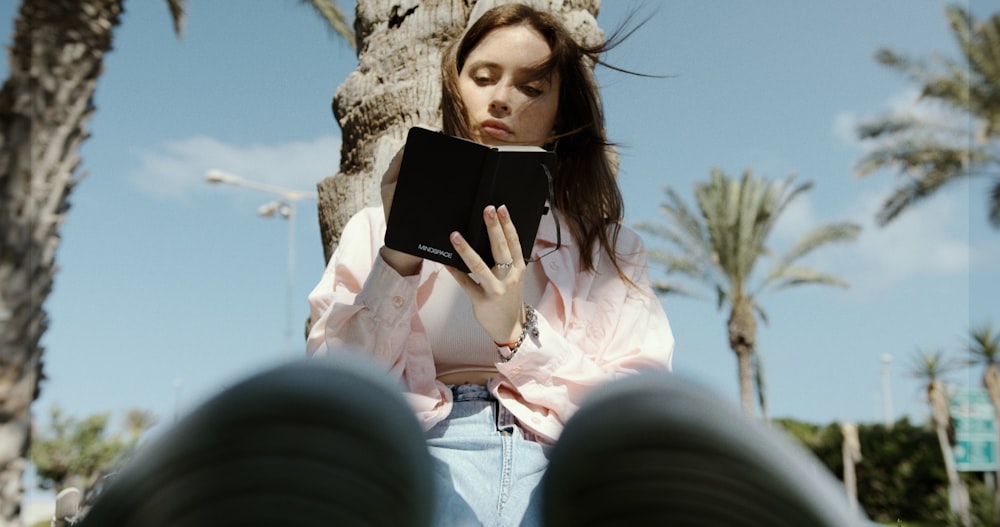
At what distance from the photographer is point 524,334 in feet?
5.81

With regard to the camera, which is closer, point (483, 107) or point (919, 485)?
point (483, 107)

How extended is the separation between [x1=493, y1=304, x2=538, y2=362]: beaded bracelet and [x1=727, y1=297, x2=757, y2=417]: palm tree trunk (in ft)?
60.5

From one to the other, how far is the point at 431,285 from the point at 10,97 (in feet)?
18.4

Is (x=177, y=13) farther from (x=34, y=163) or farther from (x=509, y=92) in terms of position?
(x=509, y=92)

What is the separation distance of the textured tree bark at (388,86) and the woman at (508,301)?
825mm

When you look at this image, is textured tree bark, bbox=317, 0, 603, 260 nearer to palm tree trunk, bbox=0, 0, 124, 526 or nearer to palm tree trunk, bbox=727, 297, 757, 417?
palm tree trunk, bbox=0, 0, 124, 526

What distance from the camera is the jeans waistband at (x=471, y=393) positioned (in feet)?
5.85

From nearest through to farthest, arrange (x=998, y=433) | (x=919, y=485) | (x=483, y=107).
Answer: (x=483, y=107) → (x=998, y=433) → (x=919, y=485)

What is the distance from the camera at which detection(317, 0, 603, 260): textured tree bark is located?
3223 millimetres

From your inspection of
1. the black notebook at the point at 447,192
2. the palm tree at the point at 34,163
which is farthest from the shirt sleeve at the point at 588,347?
the palm tree at the point at 34,163

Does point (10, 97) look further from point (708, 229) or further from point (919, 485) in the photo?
point (919, 485)

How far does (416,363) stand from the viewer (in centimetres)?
188

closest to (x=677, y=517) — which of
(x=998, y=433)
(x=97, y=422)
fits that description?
(x=998, y=433)

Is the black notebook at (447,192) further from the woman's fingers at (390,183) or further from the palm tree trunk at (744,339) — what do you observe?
the palm tree trunk at (744,339)
